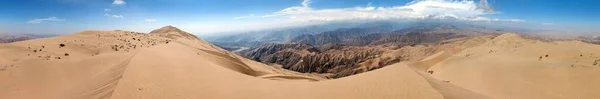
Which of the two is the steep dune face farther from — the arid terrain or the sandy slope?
the sandy slope

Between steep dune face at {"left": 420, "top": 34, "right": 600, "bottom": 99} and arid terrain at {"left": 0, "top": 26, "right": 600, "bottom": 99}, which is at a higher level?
arid terrain at {"left": 0, "top": 26, "right": 600, "bottom": 99}

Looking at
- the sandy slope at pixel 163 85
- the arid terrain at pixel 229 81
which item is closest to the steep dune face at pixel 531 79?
the arid terrain at pixel 229 81

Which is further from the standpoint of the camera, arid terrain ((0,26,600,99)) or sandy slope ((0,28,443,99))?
arid terrain ((0,26,600,99))

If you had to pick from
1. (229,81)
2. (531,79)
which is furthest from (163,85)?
(531,79)

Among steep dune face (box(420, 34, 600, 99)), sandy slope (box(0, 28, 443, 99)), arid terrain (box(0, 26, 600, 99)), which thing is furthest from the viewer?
steep dune face (box(420, 34, 600, 99))

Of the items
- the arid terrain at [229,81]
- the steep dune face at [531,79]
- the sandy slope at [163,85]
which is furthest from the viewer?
the steep dune face at [531,79]

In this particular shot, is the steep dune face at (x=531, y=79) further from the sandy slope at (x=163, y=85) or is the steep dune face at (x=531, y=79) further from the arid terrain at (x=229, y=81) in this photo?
the sandy slope at (x=163, y=85)

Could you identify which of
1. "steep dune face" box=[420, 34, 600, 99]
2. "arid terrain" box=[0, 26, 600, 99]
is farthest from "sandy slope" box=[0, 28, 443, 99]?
"steep dune face" box=[420, 34, 600, 99]

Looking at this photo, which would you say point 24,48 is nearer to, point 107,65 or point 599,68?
point 107,65

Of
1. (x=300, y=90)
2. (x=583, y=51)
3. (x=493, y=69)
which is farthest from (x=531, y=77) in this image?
(x=300, y=90)

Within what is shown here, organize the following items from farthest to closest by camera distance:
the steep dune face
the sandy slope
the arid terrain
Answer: the steep dune face, the arid terrain, the sandy slope

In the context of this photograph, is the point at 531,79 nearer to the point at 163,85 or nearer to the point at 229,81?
the point at 229,81
